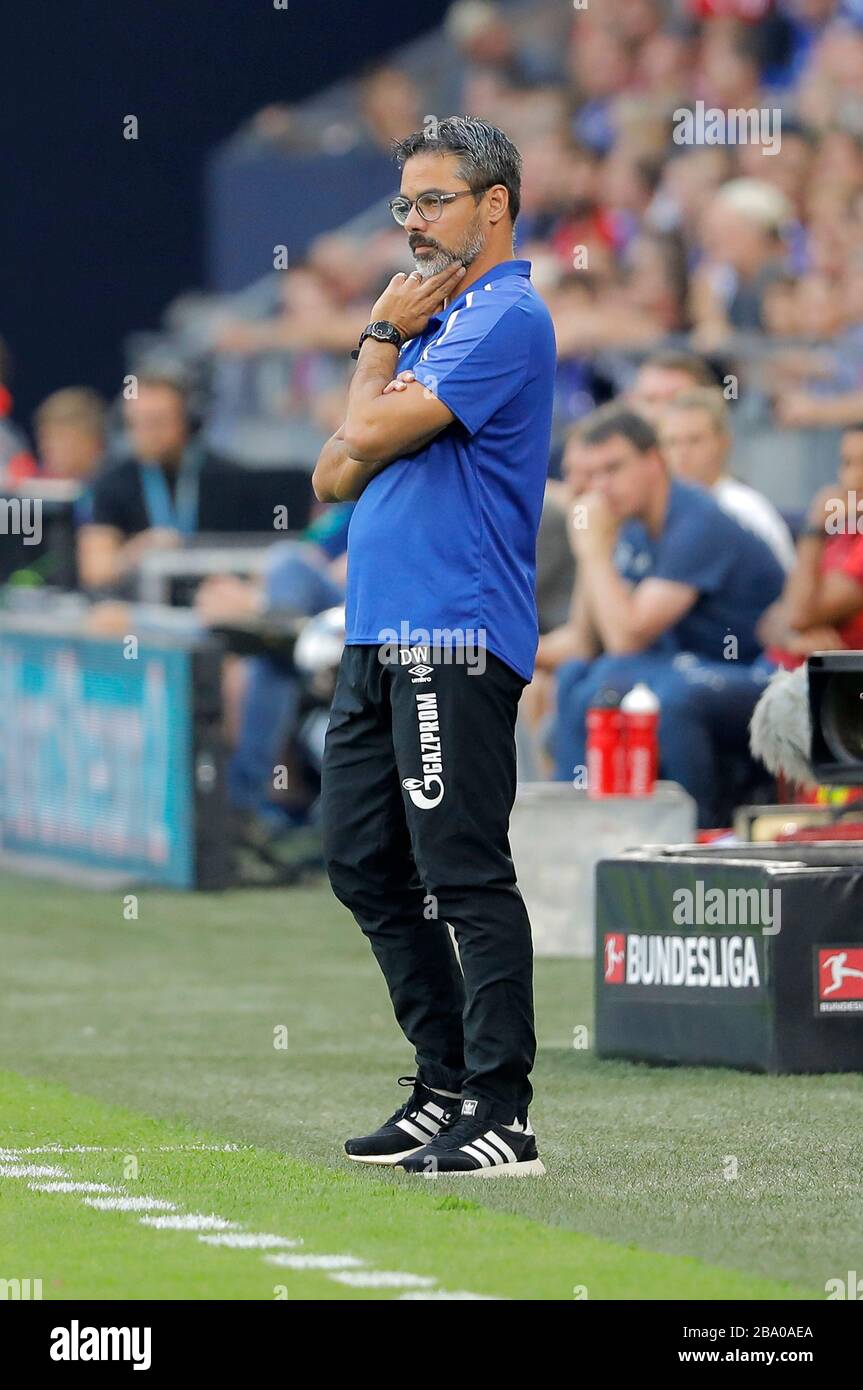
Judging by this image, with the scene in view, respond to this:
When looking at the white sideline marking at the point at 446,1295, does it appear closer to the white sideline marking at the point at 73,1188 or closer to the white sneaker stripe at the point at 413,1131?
the white sideline marking at the point at 73,1188

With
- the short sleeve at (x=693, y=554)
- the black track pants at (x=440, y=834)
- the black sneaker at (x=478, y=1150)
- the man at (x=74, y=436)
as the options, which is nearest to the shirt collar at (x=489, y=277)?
the black track pants at (x=440, y=834)

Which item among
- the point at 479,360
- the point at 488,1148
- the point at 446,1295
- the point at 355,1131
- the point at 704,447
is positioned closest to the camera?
the point at 446,1295

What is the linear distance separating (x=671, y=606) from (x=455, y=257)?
4.89 m

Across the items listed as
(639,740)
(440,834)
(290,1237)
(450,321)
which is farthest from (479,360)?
(639,740)

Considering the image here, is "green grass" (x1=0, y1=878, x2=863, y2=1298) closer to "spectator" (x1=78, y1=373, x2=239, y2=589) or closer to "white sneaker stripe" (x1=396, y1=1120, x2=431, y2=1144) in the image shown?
"white sneaker stripe" (x1=396, y1=1120, x2=431, y2=1144)

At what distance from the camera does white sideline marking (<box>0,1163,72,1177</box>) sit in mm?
5234

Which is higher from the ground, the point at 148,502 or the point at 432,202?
the point at 148,502

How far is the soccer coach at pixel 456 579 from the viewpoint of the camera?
16.7 feet

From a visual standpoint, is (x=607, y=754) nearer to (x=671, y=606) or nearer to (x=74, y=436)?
(x=671, y=606)

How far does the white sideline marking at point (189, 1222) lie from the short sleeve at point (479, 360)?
156cm

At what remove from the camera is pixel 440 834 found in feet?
16.7

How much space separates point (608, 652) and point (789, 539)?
1978mm
